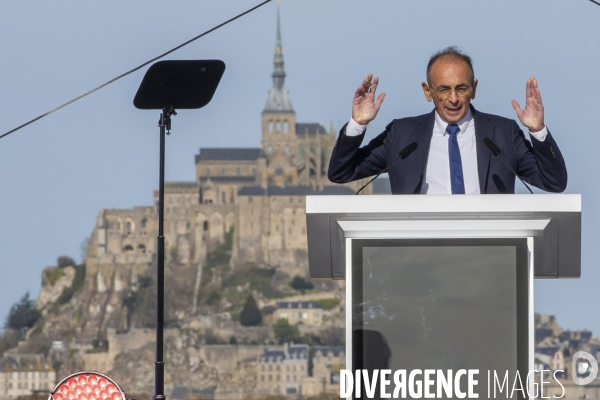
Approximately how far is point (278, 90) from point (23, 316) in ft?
50.5

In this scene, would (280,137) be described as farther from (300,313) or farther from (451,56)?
(451,56)

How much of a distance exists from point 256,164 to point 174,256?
580 centimetres

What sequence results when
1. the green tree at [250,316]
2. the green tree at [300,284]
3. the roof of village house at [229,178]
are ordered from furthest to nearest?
1. the roof of village house at [229,178]
2. the green tree at [300,284]
3. the green tree at [250,316]

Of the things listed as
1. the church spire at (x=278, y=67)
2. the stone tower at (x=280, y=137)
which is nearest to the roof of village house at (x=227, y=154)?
the stone tower at (x=280, y=137)

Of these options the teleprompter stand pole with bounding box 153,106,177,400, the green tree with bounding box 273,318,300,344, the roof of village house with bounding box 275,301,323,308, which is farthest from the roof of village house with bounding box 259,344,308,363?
the teleprompter stand pole with bounding box 153,106,177,400

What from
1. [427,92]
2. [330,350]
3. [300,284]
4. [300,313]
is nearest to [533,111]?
[427,92]

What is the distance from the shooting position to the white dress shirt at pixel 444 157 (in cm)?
148

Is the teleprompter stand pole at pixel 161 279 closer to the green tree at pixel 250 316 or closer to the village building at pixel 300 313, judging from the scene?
the village building at pixel 300 313

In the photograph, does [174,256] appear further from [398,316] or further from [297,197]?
[398,316]

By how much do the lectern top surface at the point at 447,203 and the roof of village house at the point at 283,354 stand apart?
5486 cm

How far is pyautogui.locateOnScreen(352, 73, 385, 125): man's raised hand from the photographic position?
1.51 meters

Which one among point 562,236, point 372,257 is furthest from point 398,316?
point 562,236

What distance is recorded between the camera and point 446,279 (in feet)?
4.15

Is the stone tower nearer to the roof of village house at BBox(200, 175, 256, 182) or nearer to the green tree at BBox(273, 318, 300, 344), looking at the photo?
the roof of village house at BBox(200, 175, 256, 182)
